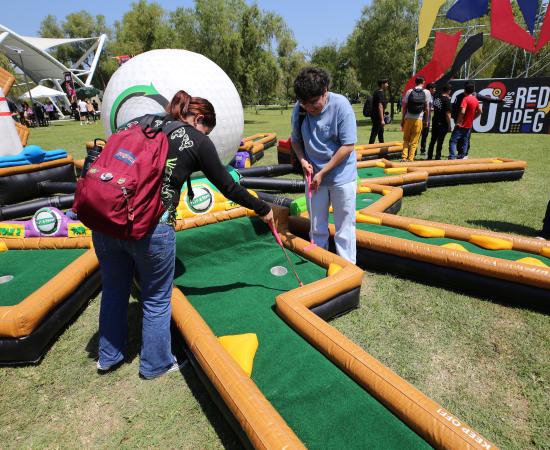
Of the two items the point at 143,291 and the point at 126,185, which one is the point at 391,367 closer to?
the point at 143,291

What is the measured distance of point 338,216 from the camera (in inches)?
143

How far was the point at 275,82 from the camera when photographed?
2227cm

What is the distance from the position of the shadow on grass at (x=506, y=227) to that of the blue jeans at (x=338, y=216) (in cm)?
258

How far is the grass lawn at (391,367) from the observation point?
2229 mm

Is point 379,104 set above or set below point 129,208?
above

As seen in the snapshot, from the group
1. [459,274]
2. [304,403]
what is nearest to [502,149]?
[459,274]

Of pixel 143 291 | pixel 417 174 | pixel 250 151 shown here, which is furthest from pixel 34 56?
pixel 143 291

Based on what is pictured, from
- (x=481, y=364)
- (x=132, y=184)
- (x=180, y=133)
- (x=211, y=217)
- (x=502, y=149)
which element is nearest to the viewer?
(x=132, y=184)

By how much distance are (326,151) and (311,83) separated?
0.66 meters

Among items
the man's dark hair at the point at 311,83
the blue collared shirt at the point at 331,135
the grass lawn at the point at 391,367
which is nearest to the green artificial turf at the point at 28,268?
the grass lawn at the point at 391,367

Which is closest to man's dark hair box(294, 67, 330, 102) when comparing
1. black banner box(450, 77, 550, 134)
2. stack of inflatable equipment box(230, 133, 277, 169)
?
stack of inflatable equipment box(230, 133, 277, 169)

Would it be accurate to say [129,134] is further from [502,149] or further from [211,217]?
[502,149]

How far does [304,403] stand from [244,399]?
0.44 meters

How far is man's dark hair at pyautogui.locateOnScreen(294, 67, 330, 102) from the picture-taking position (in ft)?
9.64
